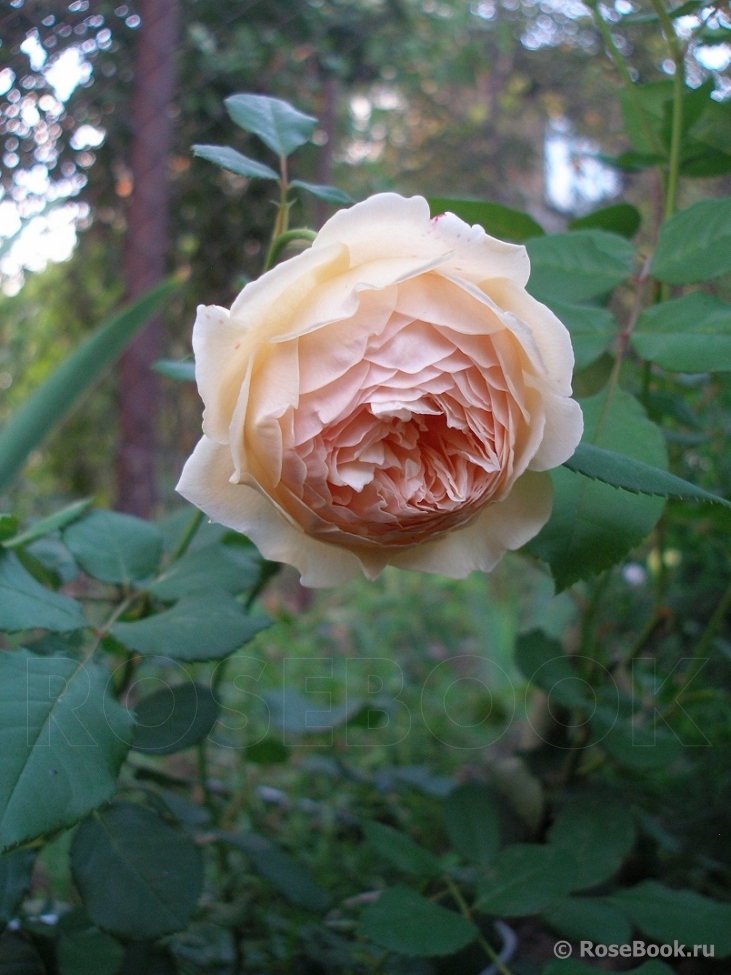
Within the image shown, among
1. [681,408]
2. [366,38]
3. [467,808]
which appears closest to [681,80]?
[681,408]

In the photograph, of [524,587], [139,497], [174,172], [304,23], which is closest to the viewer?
[139,497]

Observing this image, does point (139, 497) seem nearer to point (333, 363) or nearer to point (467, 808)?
point (467, 808)

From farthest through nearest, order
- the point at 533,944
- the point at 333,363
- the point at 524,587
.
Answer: the point at 524,587
the point at 533,944
the point at 333,363

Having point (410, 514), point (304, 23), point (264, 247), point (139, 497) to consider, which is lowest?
point (139, 497)

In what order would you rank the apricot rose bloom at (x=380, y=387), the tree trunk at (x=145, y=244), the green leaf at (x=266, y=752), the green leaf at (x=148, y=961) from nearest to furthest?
the apricot rose bloom at (x=380, y=387) < the green leaf at (x=148, y=961) < the green leaf at (x=266, y=752) < the tree trunk at (x=145, y=244)

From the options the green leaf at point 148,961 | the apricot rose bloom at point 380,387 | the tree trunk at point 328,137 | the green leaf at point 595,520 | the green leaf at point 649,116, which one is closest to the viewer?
the apricot rose bloom at point 380,387

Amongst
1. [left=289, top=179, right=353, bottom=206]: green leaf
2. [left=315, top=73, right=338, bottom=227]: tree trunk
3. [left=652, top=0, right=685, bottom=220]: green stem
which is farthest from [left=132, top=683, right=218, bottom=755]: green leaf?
[left=315, top=73, right=338, bottom=227]: tree trunk

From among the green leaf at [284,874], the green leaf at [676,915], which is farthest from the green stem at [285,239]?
the green leaf at [676,915]

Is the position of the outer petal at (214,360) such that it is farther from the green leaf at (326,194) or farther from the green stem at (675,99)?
the green stem at (675,99)

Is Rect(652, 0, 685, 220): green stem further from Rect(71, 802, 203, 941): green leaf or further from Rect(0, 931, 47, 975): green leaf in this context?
Rect(0, 931, 47, 975): green leaf
